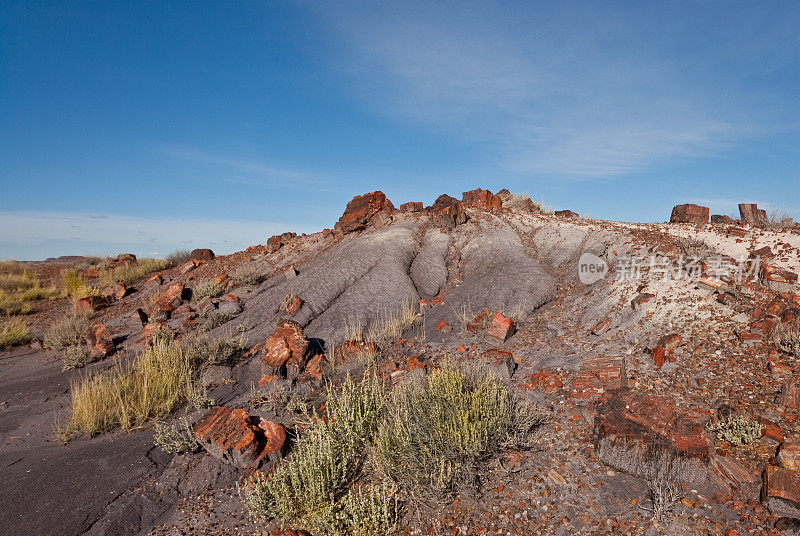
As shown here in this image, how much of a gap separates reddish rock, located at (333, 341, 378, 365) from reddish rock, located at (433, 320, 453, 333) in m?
1.75

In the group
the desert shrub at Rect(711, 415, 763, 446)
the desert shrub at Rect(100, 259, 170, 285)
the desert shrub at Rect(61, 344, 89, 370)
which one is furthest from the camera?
the desert shrub at Rect(100, 259, 170, 285)

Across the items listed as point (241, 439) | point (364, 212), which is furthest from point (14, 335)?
point (364, 212)

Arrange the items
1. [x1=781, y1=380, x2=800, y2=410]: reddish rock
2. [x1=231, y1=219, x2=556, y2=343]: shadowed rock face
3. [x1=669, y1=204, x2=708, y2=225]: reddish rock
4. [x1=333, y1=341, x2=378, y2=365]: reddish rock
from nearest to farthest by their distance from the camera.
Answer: [x1=781, y1=380, x2=800, y2=410]: reddish rock, [x1=333, y1=341, x2=378, y2=365]: reddish rock, [x1=231, y1=219, x2=556, y2=343]: shadowed rock face, [x1=669, y1=204, x2=708, y2=225]: reddish rock

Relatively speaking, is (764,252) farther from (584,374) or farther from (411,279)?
(411,279)

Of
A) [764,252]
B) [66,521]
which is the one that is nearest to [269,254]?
[66,521]

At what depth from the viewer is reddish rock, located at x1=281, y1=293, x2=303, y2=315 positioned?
11.2 metres

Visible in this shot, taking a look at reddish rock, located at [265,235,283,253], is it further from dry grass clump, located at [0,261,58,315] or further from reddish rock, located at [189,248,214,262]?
dry grass clump, located at [0,261,58,315]

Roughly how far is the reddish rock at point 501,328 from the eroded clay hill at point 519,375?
0.03 meters

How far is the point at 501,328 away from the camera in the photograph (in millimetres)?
8594

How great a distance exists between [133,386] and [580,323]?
9.47 m

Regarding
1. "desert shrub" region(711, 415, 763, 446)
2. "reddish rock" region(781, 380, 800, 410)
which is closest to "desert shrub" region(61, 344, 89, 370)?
"desert shrub" region(711, 415, 763, 446)

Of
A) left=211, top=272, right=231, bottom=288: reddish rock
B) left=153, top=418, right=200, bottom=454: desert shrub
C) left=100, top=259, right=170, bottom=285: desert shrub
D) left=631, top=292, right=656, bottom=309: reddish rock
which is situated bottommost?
left=153, top=418, right=200, bottom=454: desert shrub

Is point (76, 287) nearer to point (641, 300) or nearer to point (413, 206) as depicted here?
point (413, 206)

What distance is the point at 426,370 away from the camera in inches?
296
